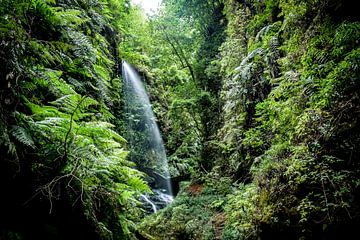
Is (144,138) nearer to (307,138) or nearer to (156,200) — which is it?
(156,200)

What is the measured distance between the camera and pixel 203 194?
339 inches

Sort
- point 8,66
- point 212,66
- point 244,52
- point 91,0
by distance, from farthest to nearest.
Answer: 1. point 212,66
2. point 244,52
3. point 91,0
4. point 8,66

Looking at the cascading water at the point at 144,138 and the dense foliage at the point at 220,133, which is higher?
the cascading water at the point at 144,138

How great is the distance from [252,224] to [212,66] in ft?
25.7

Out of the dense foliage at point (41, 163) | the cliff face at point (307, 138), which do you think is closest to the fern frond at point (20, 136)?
the dense foliage at point (41, 163)

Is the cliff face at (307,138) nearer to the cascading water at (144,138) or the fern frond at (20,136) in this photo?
the fern frond at (20,136)

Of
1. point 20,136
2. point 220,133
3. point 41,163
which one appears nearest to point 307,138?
point 41,163

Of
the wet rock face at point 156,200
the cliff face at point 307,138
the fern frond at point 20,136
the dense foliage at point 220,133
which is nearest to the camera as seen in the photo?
the fern frond at point 20,136

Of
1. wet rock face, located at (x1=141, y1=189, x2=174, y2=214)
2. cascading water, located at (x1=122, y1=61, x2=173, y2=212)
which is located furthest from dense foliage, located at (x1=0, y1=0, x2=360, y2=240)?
cascading water, located at (x1=122, y1=61, x2=173, y2=212)

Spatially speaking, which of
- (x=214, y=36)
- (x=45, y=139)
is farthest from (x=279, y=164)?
(x=214, y=36)

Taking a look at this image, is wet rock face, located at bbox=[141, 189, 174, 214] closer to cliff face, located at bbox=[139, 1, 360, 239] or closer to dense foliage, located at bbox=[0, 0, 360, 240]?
dense foliage, located at bbox=[0, 0, 360, 240]

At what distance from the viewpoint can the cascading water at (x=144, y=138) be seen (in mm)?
11117

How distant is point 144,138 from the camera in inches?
466

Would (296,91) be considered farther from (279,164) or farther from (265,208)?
(265,208)
